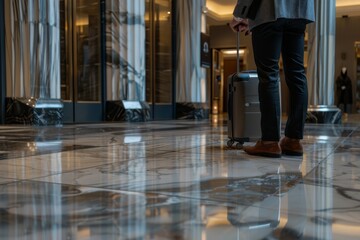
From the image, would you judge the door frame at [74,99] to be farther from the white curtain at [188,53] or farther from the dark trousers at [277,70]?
the dark trousers at [277,70]

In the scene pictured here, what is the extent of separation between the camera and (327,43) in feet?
26.3

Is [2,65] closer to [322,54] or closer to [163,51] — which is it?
[163,51]

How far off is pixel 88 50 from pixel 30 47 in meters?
2.02

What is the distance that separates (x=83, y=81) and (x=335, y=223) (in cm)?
708

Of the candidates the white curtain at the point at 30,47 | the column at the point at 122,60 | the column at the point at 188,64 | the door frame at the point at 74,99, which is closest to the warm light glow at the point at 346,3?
the column at the point at 188,64

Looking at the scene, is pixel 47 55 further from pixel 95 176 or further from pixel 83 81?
pixel 95 176

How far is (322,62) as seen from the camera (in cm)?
800

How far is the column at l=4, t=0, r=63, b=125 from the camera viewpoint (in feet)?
19.6

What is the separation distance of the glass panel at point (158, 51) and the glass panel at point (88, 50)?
1860mm

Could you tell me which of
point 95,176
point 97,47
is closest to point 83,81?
point 97,47

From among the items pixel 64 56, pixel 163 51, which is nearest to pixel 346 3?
pixel 163 51

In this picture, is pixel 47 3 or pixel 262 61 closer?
pixel 262 61

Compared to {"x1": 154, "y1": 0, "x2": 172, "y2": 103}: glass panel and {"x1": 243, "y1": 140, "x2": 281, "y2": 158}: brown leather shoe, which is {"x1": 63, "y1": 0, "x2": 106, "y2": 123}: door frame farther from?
{"x1": 243, "y1": 140, "x2": 281, "y2": 158}: brown leather shoe

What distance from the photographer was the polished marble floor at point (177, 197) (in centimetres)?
113
